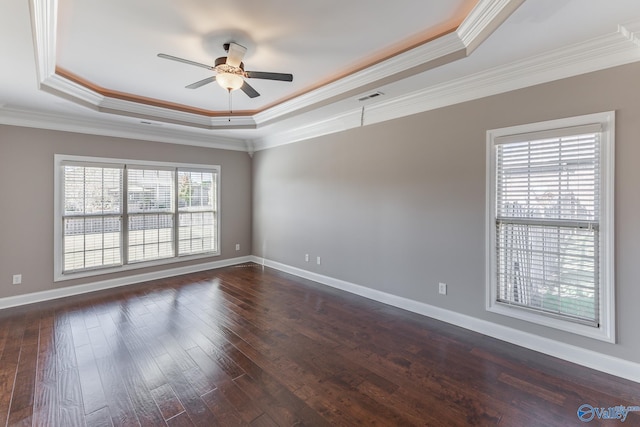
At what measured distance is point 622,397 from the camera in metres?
2.09

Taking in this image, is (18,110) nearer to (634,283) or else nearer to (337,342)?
(337,342)

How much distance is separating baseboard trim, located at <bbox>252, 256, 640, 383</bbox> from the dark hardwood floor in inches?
3.4

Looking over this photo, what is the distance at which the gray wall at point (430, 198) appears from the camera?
2.30 metres

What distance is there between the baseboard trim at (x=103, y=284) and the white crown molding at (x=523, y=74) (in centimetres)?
404

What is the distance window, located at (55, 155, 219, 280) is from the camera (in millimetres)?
4348

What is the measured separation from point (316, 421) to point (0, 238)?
4858 millimetres

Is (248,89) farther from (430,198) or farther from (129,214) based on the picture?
(129,214)

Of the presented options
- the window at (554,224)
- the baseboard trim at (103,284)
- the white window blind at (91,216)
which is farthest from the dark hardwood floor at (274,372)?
the white window blind at (91,216)

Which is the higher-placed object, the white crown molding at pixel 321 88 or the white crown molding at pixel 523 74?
the white crown molding at pixel 321 88

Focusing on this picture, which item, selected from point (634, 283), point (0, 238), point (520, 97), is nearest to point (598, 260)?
point (634, 283)

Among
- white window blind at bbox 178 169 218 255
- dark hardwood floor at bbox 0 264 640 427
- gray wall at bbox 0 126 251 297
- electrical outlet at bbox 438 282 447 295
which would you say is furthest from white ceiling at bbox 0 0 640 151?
dark hardwood floor at bbox 0 264 640 427

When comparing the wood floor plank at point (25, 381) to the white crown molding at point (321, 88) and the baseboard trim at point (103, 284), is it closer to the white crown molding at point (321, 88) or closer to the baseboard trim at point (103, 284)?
the baseboard trim at point (103, 284)

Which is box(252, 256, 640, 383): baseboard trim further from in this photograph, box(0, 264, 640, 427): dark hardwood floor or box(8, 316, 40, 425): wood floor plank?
box(8, 316, 40, 425): wood floor plank

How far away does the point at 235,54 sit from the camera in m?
2.58
